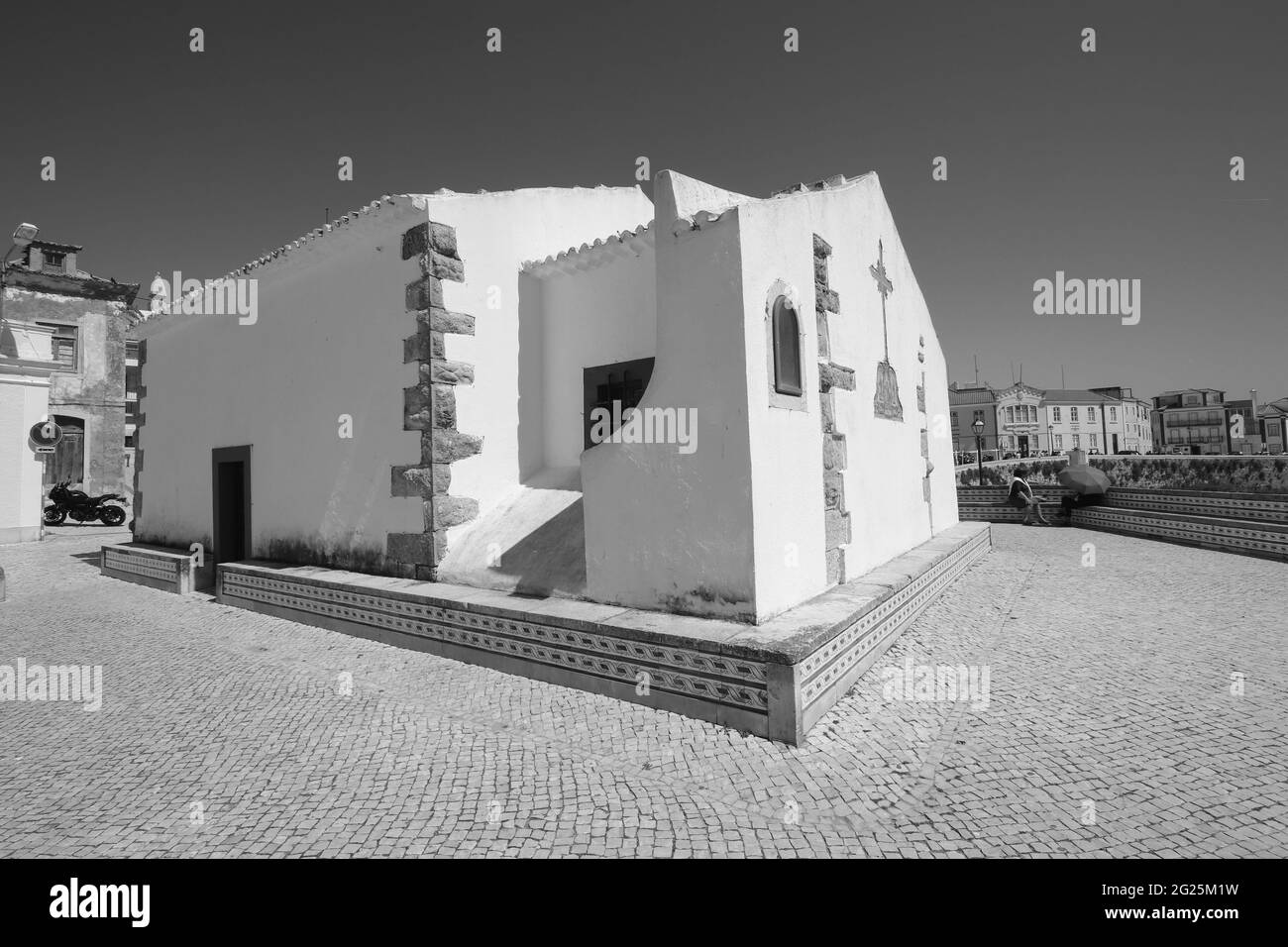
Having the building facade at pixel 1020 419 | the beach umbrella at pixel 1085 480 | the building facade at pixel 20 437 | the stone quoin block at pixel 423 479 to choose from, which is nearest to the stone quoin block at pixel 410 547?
the stone quoin block at pixel 423 479

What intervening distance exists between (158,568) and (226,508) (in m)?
1.34

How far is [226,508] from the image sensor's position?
945 cm

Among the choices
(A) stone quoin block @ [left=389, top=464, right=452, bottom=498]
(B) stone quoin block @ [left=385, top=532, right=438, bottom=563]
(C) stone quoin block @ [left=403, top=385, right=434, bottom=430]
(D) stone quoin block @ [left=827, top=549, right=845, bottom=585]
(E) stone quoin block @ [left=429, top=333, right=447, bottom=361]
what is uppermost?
(E) stone quoin block @ [left=429, top=333, right=447, bottom=361]

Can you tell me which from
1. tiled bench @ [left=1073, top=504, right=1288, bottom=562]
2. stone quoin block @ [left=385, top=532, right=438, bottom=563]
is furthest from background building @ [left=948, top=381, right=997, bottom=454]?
stone quoin block @ [left=385, top=532, right=438, bottom=563]

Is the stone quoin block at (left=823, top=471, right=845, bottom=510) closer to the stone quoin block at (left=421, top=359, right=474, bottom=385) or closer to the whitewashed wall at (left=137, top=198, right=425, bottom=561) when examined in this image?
the stone quoin block at (left=421, top=359, right=474, bottom=385)

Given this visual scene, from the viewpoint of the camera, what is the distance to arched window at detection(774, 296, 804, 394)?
15.5 feet

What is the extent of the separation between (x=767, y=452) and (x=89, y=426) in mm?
27170

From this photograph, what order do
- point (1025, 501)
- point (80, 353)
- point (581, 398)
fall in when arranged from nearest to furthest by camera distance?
1. point (581, 398)
2. point (1025, 501)
3. point (80, 353)

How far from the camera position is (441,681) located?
195 inches

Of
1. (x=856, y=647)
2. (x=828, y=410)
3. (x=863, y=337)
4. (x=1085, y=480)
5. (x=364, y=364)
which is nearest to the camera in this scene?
(x=856, y=647)

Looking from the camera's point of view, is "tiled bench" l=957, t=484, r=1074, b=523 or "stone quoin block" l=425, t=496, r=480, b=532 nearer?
"stone quoin block" l=425, t=496, r=480, b=532

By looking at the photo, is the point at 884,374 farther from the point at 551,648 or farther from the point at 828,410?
the point at 551,648

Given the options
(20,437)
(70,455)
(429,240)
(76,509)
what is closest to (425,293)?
(429,240)

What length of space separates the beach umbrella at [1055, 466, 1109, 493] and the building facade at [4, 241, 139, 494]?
28739 mm
